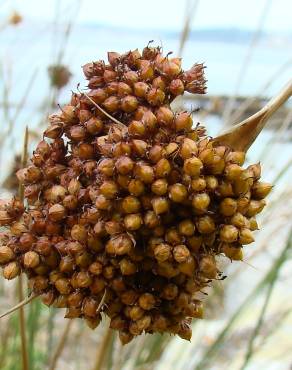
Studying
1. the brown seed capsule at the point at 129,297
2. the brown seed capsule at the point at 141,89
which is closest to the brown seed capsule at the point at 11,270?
the brown seed capsule at the point at 129,297

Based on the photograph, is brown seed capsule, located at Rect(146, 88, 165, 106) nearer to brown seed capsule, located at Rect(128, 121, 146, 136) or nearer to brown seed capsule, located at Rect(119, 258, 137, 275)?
brown seed capsule, located at Rect(128, 121, 146, 136)

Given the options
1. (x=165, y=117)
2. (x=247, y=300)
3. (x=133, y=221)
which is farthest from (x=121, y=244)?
(x=247, y=300)

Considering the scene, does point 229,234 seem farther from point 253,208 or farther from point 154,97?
point 154,97

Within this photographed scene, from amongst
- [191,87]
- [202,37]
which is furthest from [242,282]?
[191,87]

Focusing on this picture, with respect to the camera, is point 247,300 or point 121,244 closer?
point 121,244

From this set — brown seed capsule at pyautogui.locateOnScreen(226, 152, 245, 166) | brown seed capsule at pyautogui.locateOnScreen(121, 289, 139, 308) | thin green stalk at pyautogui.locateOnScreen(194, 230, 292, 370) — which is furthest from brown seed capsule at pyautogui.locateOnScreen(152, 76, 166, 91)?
thin green stalk at pyautogui.locateOnScreen(194, 230, 292, 370)

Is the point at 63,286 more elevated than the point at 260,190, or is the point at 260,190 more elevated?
the point at 260,190

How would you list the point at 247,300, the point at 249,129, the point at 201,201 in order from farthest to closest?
the point at 247,300 → the point at 249,129 → the point at 201,201
